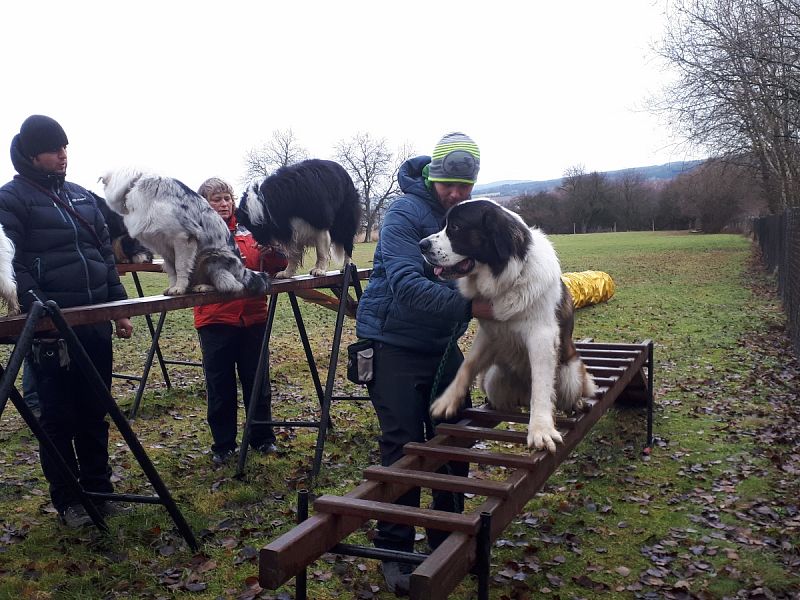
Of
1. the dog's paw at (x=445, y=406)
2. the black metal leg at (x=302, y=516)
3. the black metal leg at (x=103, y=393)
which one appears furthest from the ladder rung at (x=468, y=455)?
the black metal leg at (x=103, y=393)

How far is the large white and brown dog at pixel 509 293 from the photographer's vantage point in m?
3.50

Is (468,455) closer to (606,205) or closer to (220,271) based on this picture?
(220,271)

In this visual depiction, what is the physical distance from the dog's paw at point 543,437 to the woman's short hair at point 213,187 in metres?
3.71

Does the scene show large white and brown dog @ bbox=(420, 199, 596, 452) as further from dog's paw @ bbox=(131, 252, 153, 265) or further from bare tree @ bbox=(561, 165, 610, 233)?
bare tree @ bbox=(561, 165, 610, 233)

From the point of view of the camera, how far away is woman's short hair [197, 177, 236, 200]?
19.2ft

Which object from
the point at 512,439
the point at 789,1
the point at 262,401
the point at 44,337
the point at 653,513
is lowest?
the point at 653,513

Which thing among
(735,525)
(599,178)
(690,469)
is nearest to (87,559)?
(735,525)

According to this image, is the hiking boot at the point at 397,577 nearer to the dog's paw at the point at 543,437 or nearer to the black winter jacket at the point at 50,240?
the dog's paw at the point at 543,437

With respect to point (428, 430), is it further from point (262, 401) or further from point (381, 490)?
point (262, 401)

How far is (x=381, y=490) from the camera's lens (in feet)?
10.2

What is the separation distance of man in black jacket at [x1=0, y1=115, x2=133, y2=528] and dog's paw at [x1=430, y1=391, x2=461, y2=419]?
93.9 inches

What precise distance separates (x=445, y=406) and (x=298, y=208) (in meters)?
2.88

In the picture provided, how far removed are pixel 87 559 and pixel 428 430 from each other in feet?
7.73

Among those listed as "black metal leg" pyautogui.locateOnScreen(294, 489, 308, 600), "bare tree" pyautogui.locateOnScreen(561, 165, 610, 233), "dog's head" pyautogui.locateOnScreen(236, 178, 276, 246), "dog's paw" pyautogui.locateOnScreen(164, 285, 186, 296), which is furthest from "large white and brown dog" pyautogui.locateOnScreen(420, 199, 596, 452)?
"bare tree" pyautogui.locateOnScreen(561, 165, 610, 233)
